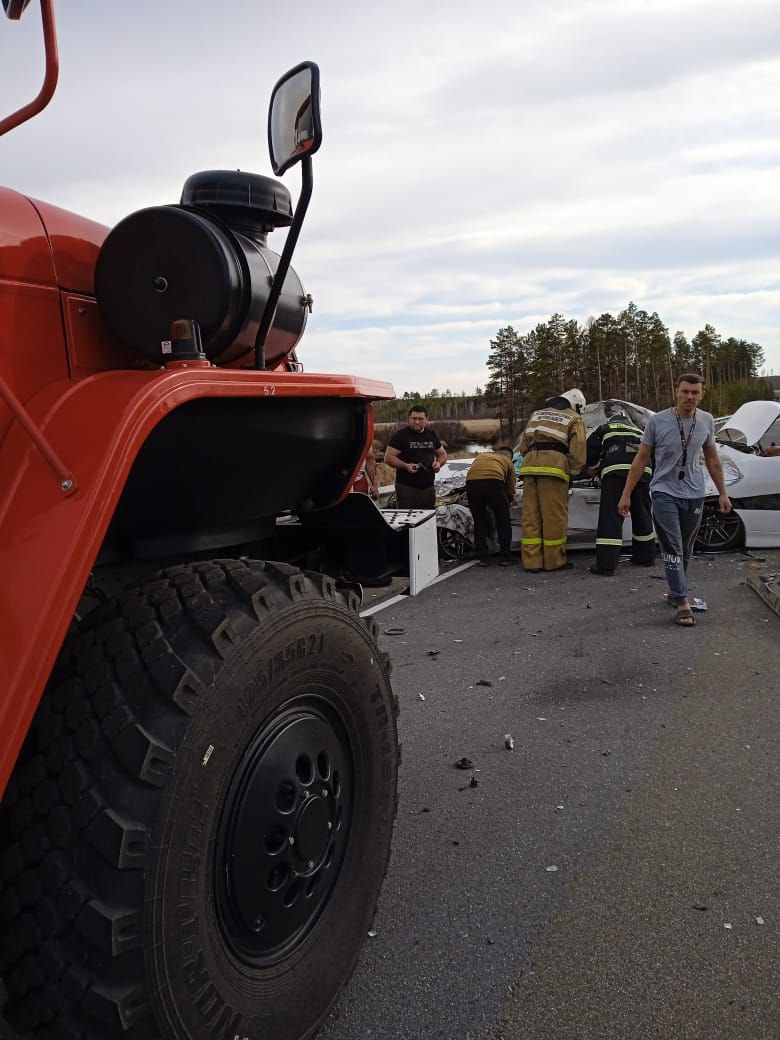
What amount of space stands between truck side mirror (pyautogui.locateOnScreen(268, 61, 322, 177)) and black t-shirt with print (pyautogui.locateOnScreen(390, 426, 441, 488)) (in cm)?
765

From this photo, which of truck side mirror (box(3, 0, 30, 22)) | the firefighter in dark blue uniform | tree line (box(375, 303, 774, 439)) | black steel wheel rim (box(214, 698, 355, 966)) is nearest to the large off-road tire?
black steel wheel rim (box(214, 698, 355, 966))

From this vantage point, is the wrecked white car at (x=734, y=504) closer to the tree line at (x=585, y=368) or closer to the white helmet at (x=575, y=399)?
the white helmet at (x=575, y=399)

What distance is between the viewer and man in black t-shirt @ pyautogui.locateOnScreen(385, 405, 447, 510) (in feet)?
31.8

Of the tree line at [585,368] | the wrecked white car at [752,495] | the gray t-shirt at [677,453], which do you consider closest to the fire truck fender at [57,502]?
the gray t-shirt at [677,453]

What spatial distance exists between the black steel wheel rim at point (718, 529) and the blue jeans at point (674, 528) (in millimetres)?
2902

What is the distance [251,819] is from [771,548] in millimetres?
8851

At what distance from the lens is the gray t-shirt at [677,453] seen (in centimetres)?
649

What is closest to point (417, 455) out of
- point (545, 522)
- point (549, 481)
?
point (549, 481)

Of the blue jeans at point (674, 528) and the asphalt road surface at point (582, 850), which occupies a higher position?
the blue jeans at point (674, 528)

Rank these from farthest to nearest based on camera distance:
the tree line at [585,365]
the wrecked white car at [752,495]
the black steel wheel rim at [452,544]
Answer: the tree line at [585,365]
the black steel wheel rim at [452,544]
the wrecked white car at [752,495]

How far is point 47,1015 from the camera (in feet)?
4.83

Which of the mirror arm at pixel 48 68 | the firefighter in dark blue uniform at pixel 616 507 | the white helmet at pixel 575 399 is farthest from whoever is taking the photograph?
the white helmet at pixel 575 399

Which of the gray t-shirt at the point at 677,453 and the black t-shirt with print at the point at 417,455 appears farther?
the black t-shirt with print at the point at 417,455

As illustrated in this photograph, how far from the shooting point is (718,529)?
9328 mm
